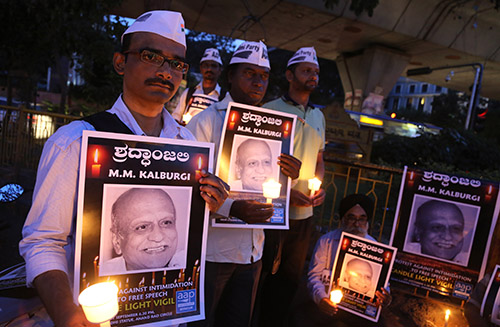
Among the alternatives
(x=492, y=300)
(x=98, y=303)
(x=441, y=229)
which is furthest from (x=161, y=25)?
(x=492, y=300)

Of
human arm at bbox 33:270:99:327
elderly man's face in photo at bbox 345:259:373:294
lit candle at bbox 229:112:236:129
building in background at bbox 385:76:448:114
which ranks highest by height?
building in background at bbox 385:76:448:114

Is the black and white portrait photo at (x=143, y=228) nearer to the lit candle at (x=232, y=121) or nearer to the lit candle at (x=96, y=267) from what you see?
the lit candle at (x=96, y=267)

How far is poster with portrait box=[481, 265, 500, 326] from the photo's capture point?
2516 mm

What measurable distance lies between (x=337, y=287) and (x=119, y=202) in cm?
225

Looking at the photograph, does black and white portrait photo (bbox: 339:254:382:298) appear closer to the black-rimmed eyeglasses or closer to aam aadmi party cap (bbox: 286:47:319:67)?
aam aadmi party cap (bbox: 286:47:319:67)

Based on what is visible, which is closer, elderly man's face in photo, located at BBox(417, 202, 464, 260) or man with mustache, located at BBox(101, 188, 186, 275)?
man with mustache, located at BBox(101, 188, 186, 275)

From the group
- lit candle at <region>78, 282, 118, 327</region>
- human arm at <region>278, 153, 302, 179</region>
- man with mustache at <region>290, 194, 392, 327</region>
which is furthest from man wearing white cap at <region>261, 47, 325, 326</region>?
lit candle at <region>78, 282, 118, 327</region>

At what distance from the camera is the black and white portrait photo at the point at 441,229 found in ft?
9.49

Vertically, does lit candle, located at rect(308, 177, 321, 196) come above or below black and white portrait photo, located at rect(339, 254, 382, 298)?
above

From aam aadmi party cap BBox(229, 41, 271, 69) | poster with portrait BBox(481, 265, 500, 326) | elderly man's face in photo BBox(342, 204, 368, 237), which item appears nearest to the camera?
aam aadmi party cap BBox(229, 41, 271, 69)

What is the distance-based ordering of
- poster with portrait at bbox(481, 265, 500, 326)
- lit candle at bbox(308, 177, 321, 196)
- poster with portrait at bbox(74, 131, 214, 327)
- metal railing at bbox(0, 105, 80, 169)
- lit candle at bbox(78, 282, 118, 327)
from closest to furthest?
lit candle at bbox(78, 282, 118, 327), poster with portrait at bbox(74, 131, 214, 327), poster with portrait at bbox(481, 265, 500, 326), lit candle at bbox(308, 177, 321, 196), metal railing at bbox(0, 105, 80, 169)

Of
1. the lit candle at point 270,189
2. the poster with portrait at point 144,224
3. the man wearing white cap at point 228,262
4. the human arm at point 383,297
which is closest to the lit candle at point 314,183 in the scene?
the man wearing white cap at point 228,262

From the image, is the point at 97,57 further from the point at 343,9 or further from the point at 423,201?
the point at 343,9

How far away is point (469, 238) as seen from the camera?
2893 millimetres
